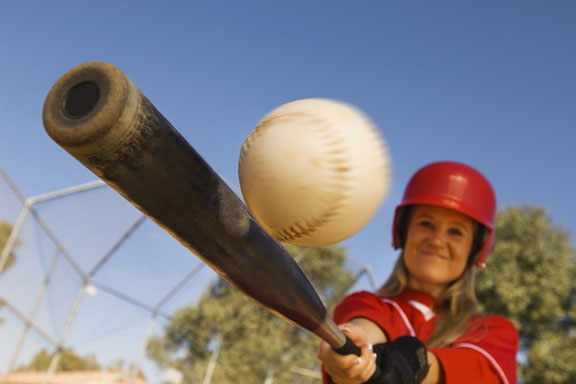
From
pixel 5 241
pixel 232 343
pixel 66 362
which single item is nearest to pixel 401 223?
pixel 5 241

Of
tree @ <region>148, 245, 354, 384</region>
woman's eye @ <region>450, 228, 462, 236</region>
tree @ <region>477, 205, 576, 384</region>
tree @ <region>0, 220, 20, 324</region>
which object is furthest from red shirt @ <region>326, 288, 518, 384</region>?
tree @ <region>477, 205, 576, 384</region>

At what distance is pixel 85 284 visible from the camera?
657cm

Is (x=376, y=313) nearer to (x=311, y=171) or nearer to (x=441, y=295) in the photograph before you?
(x=441, y=295)

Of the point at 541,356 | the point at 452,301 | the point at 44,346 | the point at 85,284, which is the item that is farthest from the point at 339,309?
the point at 541,356

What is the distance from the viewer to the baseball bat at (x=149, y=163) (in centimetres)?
58

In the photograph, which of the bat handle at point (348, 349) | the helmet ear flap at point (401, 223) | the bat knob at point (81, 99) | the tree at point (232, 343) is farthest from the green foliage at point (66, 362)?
the bat knob at point (81, 99)

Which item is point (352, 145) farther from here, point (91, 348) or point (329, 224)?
point (91, 348)

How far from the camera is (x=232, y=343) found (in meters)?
10.2

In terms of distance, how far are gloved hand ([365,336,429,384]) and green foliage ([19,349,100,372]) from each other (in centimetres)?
538

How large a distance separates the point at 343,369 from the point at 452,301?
0.83m

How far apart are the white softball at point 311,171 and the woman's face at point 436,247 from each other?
1.07 m

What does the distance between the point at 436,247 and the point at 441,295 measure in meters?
0.22

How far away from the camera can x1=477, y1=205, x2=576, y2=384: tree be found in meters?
11.7

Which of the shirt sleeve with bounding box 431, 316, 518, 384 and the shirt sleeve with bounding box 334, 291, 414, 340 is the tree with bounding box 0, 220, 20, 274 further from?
the shirt sleeve with bounding box 431, 316, 518, 384
